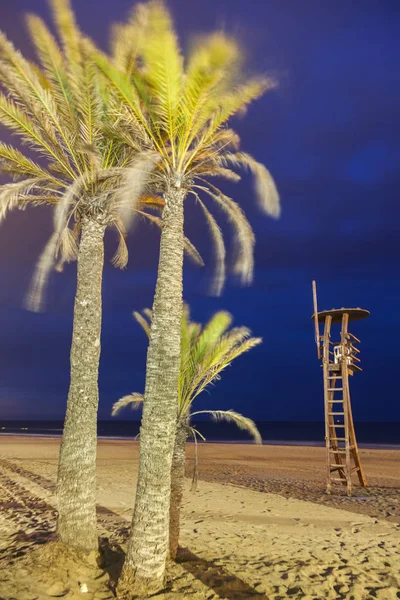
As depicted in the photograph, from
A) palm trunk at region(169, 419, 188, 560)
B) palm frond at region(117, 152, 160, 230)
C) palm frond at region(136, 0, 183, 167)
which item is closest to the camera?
palm frond at region(136, 0, 183, 167)

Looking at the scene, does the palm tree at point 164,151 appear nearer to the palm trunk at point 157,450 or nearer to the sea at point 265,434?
the palm trunk at point 157,450

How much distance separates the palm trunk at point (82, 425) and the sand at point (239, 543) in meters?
0.44

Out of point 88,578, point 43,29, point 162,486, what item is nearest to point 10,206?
point 43,29

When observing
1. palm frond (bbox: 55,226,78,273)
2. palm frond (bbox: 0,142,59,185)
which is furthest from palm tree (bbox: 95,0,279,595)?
palm frond (bbox: 55,226,78,273)

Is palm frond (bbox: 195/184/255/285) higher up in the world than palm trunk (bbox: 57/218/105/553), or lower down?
higher up

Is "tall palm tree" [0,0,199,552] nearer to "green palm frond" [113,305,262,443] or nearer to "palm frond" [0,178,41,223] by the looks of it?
"palm frond" [0,178,41,223]

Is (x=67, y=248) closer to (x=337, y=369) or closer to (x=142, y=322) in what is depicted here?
(x=142, y=322)

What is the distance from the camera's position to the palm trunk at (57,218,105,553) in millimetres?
7199

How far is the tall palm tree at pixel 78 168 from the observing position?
700 cm

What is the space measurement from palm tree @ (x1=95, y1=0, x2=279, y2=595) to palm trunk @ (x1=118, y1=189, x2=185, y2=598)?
0.01m

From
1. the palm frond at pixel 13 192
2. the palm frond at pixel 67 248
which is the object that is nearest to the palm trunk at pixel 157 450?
the palm frond at pixel 13 192

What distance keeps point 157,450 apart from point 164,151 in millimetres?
4046

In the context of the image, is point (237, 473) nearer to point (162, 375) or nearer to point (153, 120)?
point (162, 375)

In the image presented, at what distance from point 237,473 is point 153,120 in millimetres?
16225
